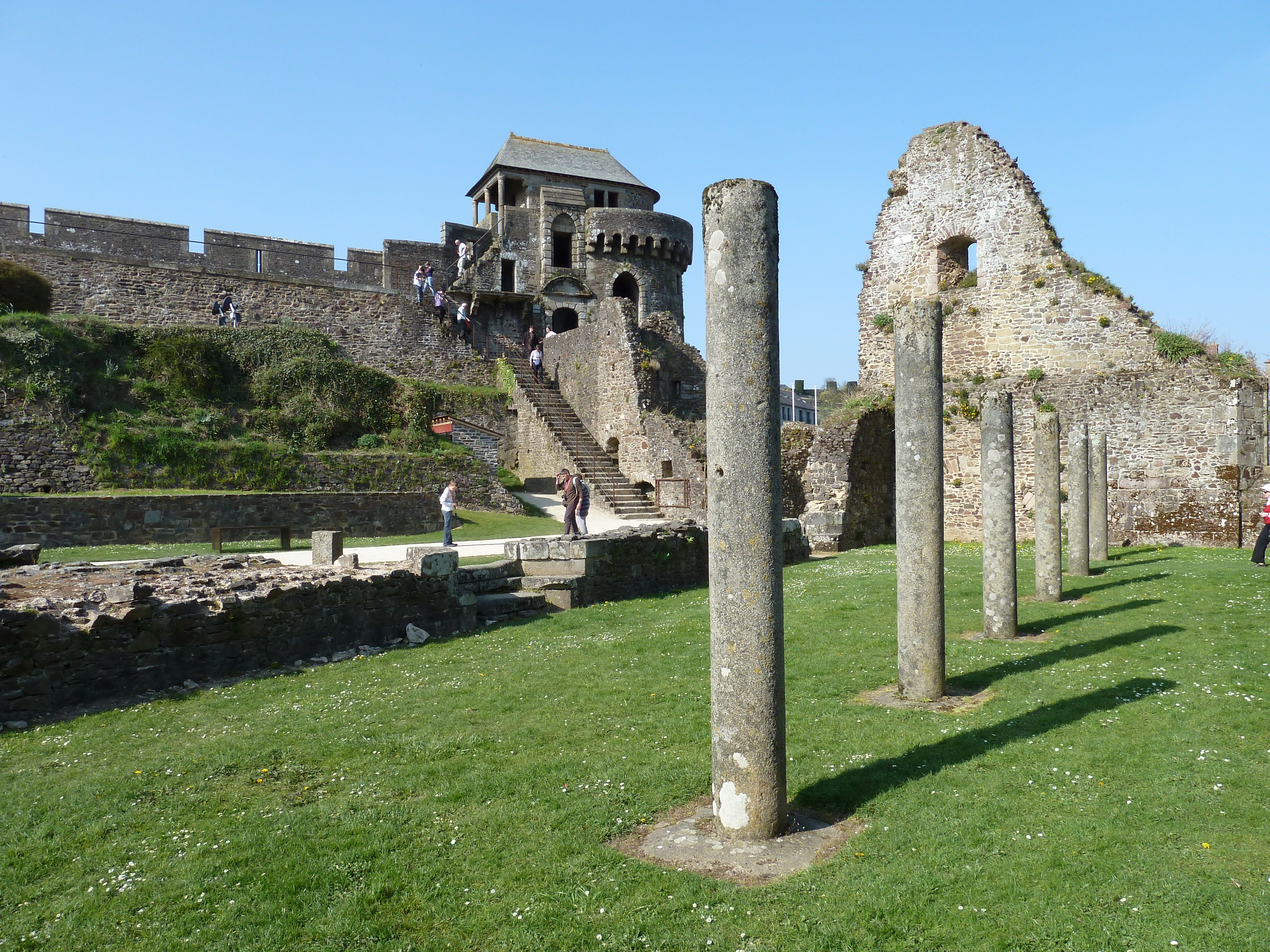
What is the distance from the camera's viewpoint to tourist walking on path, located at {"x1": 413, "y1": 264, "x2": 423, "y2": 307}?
114ft

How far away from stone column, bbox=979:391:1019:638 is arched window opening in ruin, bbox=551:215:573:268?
30.9 m

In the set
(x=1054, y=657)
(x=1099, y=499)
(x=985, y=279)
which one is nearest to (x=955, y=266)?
(x=985, y=279)

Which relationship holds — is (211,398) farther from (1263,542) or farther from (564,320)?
(1263,542)

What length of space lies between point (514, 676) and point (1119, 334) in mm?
18030

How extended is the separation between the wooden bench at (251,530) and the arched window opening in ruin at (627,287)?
24.0 m

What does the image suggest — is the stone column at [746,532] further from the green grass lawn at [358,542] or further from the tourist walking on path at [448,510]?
the tourist walking on path at [448,510]

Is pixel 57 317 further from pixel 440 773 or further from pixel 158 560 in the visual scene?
pixel 440 773

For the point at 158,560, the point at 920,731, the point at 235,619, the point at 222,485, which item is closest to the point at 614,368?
the point at 222,485

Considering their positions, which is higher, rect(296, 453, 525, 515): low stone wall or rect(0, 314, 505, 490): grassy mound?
rect(0, 314, 505, 490): grassy mound

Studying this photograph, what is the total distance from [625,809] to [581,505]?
1409 cm

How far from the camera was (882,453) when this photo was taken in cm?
2283

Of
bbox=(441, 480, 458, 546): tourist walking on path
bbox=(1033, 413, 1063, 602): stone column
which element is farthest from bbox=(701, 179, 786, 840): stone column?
bbox=(441, 480, 458, 546): tourist walking on path

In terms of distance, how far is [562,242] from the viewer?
39.9 meters

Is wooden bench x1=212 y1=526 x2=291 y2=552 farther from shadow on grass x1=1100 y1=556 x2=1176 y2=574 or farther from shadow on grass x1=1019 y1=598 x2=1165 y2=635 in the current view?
shadow on grass x1=1100 y1=556 x2=1176 y2=574
